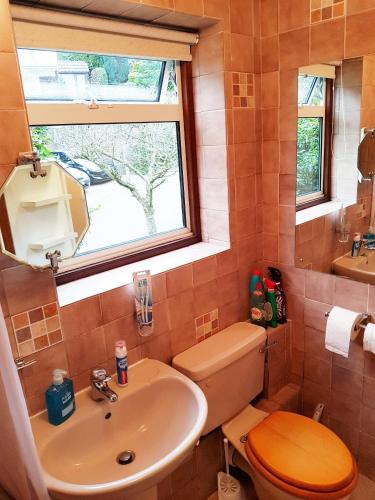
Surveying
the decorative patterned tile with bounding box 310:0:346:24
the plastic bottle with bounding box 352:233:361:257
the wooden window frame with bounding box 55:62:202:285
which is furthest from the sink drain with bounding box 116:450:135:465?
the decorative patterned tile with bounding box 310:0:346:24

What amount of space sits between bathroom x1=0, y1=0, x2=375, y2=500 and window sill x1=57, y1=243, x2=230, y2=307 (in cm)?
1

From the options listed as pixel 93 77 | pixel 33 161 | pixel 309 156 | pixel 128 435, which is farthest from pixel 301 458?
pixel 93 77

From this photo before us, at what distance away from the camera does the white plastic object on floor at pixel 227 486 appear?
5.79 ft

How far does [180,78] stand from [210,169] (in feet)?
1.49

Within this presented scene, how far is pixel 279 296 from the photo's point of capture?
2010mm

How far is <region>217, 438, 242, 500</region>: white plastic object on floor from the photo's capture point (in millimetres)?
1765

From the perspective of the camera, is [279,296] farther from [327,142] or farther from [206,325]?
[327,142]

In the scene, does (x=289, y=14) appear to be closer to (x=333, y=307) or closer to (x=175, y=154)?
(x=175, y=154)

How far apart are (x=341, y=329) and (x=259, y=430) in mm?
574

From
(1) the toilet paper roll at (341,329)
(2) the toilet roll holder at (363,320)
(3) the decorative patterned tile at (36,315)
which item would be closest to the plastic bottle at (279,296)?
(1) the toilet paper roll at (341,329)

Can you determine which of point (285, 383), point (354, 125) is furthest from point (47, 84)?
point (285, 383)

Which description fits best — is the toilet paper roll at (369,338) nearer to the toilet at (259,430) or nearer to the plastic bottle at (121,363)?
the toilet at (259,430)

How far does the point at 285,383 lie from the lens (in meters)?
2.13

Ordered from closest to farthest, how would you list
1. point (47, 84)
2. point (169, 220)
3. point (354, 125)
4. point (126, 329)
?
point (47, 84), point (126, 329), point (354, 125), point (169, 220)
